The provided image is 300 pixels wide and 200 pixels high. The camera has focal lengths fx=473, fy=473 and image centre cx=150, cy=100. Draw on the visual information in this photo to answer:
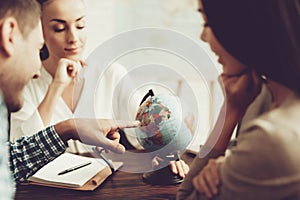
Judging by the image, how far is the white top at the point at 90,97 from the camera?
5.75ft

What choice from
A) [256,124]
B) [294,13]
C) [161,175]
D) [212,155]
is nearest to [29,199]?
[161,175]

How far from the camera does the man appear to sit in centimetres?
103

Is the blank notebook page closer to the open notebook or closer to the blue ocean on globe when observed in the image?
the open notebook

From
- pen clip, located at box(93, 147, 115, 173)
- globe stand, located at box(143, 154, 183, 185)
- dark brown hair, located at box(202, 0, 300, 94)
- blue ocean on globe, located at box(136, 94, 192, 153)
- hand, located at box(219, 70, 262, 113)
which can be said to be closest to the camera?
dark brown hair, located at box(202, 0, 300, 94)

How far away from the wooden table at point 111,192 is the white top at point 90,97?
35cm

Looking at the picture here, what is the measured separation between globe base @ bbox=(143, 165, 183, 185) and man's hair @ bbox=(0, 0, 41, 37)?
1.76ft

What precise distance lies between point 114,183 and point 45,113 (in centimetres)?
37

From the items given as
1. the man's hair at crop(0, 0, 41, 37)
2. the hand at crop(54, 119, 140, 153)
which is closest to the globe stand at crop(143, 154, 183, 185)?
the hand at crop(54, 119, 140, 153)

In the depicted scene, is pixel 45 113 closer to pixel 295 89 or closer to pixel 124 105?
pixel 124 105

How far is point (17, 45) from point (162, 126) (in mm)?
396

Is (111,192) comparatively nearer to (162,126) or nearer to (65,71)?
(162,126)

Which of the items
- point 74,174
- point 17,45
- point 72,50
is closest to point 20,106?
point 17,45

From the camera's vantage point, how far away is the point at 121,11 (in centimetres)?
281

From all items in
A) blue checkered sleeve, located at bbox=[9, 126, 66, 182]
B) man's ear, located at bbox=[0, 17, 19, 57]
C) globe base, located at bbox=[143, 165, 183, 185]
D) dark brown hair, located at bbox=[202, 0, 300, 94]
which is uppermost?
man's ear, located at bbox=[0, 17, 19, 57]
